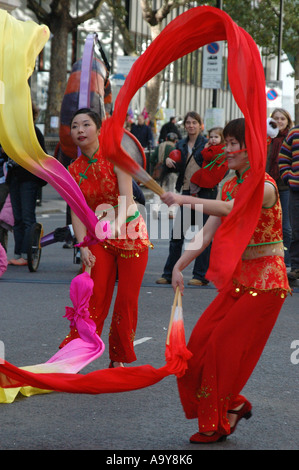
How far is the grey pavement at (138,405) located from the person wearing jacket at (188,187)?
131 cm

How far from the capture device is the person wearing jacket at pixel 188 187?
10625 millimetres

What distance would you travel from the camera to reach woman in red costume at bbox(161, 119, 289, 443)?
4.80m

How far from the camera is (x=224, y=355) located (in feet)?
15.7

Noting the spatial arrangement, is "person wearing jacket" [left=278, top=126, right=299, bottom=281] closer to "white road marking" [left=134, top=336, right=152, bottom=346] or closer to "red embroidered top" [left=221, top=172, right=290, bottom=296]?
"white road marking" [left=134, top=336, right=152, bottom=346]

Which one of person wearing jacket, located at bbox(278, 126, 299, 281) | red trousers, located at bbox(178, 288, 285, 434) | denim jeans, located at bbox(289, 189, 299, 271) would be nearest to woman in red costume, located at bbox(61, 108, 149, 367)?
red trousers, located at bbox(178, 288, 285, 434)

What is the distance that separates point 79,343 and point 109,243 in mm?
715

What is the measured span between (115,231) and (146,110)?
28.3 m

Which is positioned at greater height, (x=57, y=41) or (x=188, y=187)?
(x=57, y=41)

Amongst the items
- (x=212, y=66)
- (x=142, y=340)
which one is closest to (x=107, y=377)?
(x=142, y=340)

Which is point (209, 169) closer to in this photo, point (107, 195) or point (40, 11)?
point (107, 195)

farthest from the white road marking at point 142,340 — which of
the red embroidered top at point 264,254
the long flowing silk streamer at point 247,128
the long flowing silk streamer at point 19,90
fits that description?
the long flowing silk streamer at point 247,128

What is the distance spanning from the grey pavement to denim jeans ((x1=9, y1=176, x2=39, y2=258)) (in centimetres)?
264

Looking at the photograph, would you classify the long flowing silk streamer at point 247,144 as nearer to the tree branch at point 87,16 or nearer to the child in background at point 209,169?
the child in background at point 209,169
